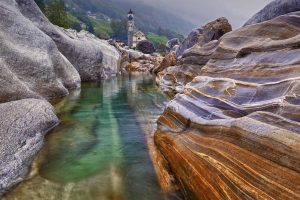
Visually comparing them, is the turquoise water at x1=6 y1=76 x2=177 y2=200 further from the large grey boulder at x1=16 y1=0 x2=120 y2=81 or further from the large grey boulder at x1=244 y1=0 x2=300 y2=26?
the large grey boulder at x1=16 y1=0 x2=120 y2=81

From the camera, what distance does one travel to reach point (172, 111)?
32.4 ft

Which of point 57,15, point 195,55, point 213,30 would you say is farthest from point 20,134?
point 57,15

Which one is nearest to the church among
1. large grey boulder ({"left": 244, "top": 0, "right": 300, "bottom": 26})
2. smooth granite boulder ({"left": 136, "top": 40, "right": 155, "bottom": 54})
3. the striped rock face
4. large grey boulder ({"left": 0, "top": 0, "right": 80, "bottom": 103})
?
smooth granite boulder ({"left": 136, "top": 40, "right": 155, "bottom": 54})

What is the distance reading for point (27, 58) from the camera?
624 inches

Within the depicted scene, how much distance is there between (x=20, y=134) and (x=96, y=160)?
2100mm

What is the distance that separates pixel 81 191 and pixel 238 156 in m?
3.25

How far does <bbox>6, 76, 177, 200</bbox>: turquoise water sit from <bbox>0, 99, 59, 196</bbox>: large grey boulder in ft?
0.82

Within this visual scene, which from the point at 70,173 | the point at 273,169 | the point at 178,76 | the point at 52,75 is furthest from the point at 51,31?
the point at 273,169

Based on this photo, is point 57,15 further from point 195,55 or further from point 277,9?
point 277,9

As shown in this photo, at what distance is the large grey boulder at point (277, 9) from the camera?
13309 mm

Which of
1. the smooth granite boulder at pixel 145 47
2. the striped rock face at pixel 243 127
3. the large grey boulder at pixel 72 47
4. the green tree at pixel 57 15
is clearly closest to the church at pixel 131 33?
the smooth granite boulder at pixel 145 47

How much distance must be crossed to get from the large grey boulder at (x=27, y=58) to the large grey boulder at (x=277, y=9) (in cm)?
1072

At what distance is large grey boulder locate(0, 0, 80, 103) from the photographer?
14765mm

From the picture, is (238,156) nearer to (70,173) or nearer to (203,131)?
(203,131)
